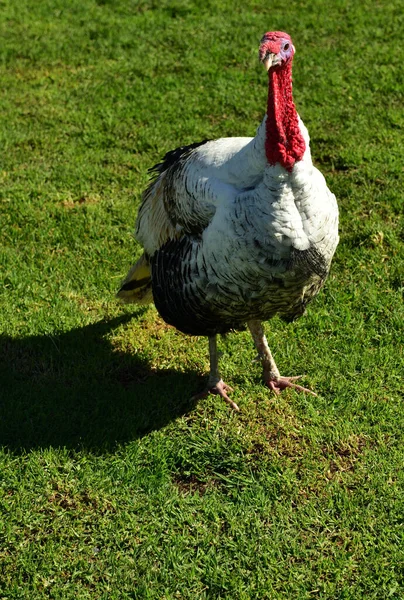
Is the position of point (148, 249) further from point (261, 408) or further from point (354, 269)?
point (354, 269)

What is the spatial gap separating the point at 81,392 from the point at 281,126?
2240 millimetres

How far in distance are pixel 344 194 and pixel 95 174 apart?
226cm

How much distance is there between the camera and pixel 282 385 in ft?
16.6

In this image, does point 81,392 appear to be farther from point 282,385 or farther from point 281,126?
point 281,126

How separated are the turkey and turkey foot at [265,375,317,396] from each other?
0.57 meters

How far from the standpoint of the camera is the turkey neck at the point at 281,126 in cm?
375

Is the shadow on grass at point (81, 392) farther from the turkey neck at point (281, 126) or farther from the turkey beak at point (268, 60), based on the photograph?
the turkey beak at point (268, 60)

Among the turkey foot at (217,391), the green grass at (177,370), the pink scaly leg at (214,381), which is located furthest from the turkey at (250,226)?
the green grass at (177,370)

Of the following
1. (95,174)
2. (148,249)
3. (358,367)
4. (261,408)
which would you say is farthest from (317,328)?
(95,174)

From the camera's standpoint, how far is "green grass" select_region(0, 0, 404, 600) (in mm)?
4023

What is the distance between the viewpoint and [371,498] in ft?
14.0

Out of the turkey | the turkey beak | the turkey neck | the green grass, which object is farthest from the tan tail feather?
the turkey beak

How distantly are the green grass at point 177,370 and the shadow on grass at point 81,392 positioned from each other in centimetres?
1

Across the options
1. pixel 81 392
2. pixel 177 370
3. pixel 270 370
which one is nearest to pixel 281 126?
pixel 270 370
